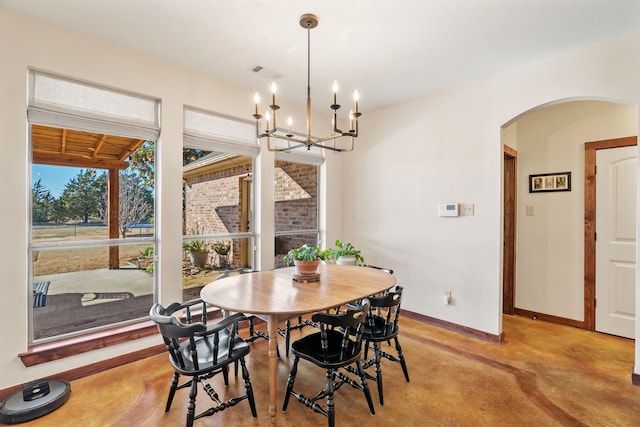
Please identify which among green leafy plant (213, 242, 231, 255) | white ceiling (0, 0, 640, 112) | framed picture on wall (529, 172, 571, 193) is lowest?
green leafy plant (213, 242, 231, 255)

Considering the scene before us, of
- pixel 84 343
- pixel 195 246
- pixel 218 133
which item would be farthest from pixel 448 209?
pixel 84 343

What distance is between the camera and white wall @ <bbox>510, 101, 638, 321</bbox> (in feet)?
11.5

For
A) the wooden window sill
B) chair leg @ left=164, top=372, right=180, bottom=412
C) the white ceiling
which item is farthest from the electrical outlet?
the wooden window sill

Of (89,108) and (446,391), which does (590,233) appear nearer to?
(446,391)

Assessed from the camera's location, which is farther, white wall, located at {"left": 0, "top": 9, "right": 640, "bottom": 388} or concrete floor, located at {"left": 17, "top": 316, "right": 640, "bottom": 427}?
white wall, located at {"left": 0, "top": 9, "right": 640, "bottom": 388}

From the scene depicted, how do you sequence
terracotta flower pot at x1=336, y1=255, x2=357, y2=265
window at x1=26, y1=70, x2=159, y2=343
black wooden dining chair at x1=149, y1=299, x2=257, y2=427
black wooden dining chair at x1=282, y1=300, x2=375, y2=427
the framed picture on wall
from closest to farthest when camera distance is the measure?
1. black wooden dining chair at x1=149, y1=299, x2=257, y2=427
2. black wooden dining chair at x1=282, y1=300, x2=375, y2=427
3. window at x1=26, y1=70, x2=159, y2=343
4. the framed picture on wall
5. terracotta flower pot at x1=336, y1=255, x2=357, y2=265

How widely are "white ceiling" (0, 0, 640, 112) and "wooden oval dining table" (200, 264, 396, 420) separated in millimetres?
2024

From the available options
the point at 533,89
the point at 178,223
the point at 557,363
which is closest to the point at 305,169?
the point at 178,223

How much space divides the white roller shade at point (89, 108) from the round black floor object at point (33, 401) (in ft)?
6.38

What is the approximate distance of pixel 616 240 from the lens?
11.0ft

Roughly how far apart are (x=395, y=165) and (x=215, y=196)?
234cm

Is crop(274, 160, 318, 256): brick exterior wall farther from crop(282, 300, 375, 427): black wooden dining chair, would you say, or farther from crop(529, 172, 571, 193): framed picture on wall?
crop(529, 172, 571, 193): framed picture on wall

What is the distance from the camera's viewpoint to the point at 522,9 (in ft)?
7.26

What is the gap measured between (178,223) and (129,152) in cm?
79
